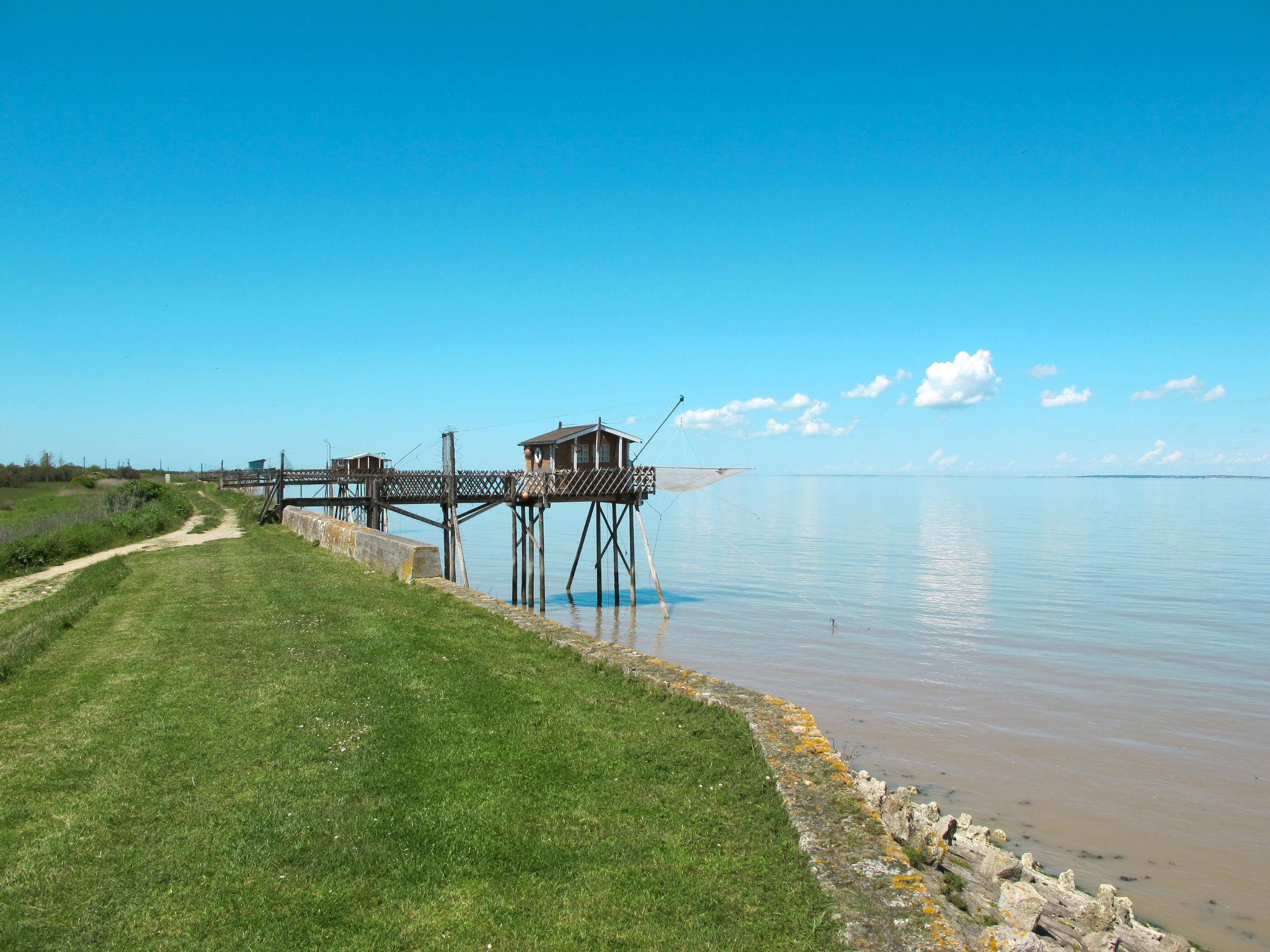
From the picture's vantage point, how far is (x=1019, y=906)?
4852 millimetres

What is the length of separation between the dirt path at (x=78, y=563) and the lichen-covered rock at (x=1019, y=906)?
17.5m

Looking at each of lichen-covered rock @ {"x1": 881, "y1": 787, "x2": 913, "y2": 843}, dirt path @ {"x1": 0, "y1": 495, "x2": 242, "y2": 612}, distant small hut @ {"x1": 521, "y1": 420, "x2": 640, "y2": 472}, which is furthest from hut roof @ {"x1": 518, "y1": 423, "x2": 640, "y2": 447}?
lichen-covered rock @ {"x1": 881, "y1": 787, "x2": 913, "y2": 843}

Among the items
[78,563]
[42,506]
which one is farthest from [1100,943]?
[42,506]

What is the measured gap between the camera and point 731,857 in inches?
184

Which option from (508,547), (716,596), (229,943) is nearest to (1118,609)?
(716,596)

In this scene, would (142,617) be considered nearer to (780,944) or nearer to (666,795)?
(666,795)

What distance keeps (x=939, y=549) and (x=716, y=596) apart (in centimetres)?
1973

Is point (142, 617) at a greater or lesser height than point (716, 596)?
greater

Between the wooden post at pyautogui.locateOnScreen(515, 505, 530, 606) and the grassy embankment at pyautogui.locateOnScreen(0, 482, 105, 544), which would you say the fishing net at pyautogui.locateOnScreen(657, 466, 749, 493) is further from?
the grassy embankment at pyautogui.locateOnScreen(0, 482, 105, 544)

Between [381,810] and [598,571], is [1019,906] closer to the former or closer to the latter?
[381,810]

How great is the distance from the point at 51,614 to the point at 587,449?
16.2 meters

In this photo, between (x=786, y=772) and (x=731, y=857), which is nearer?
(x=731, y=857)

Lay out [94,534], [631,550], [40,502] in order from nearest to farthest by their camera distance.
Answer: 1. [94,534]
2. [631,550]
3. [40,502]

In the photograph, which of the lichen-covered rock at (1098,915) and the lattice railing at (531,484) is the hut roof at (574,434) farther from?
the lichen-covered rock at (1098,915)
